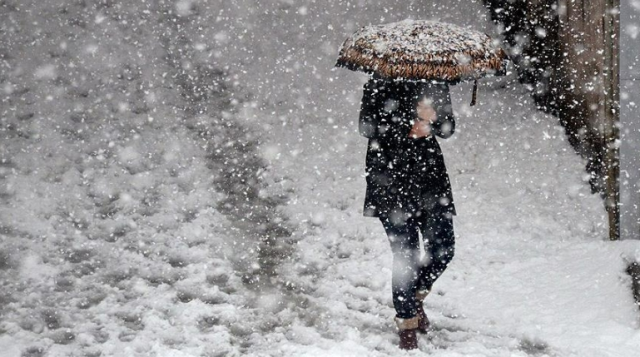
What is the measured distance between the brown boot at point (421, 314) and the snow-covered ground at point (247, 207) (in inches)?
6.3

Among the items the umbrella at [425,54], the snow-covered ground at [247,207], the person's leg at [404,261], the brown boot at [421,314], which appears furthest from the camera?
the snow-covered ground at [247,207]

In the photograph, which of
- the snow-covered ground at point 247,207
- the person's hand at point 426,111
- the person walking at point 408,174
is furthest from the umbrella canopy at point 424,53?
the snow-covered ground at point 247,207

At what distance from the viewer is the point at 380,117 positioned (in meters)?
4.35

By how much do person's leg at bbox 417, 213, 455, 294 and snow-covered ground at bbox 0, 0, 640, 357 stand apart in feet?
1.77

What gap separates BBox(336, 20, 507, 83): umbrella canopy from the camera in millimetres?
4109

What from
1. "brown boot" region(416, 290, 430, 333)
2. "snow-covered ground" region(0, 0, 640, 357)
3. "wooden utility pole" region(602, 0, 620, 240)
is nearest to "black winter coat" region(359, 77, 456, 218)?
"brown boot" region(416, 290, 430, 333)

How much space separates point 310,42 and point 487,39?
7123mm

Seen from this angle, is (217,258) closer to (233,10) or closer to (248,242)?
(248,242)

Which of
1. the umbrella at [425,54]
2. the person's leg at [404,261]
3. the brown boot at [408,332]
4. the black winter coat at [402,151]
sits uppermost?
the umbrella at [425,54]

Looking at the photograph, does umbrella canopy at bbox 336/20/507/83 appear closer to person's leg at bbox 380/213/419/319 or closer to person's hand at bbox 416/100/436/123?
person's hand at bbox 416/100/436/123

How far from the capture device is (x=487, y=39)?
446 cm

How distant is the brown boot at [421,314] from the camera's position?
4730mm

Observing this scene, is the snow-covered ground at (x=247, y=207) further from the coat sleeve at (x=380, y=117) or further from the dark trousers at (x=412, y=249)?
the coat sleeve at (x=380, y=117)

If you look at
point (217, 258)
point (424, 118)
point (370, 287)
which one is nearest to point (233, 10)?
point (217, 258)
